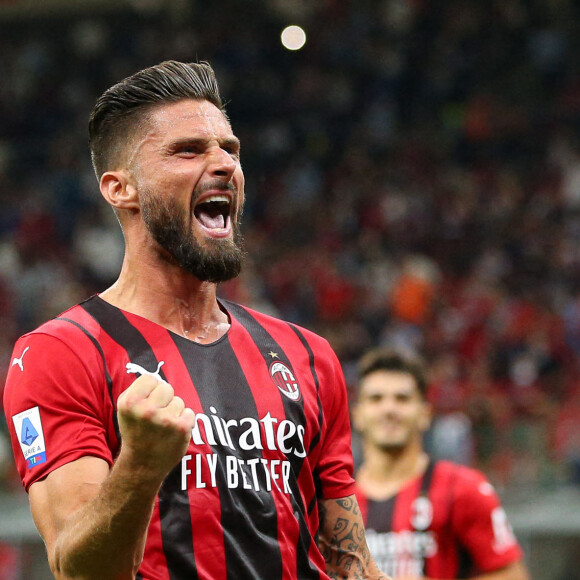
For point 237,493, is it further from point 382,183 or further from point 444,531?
point 382,183

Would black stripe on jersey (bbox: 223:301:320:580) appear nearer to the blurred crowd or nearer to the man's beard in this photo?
the man's beard

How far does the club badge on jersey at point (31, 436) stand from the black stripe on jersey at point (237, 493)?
0.36m

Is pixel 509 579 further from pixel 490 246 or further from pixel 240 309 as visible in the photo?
pixel 490 246

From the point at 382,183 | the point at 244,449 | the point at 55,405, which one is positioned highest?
the point at 382,183

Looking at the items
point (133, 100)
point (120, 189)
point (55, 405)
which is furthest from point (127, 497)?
point (133, 100)

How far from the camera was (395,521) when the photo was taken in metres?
4.83

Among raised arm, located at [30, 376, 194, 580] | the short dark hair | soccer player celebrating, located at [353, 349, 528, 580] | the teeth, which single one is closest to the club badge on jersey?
raised arm, located at [30, 376, 194, 580]

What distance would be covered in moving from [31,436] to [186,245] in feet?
1.89

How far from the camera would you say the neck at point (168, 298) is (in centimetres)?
243

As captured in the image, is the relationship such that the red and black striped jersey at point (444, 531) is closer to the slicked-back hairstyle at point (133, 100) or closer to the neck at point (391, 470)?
the neck at point (391, 470)

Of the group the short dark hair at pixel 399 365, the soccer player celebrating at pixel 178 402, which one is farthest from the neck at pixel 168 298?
the short dark hair at pixel 399 365

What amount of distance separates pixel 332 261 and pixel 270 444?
9.28 m

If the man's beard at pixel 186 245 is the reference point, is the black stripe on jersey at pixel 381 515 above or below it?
below

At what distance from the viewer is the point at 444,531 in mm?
4746
